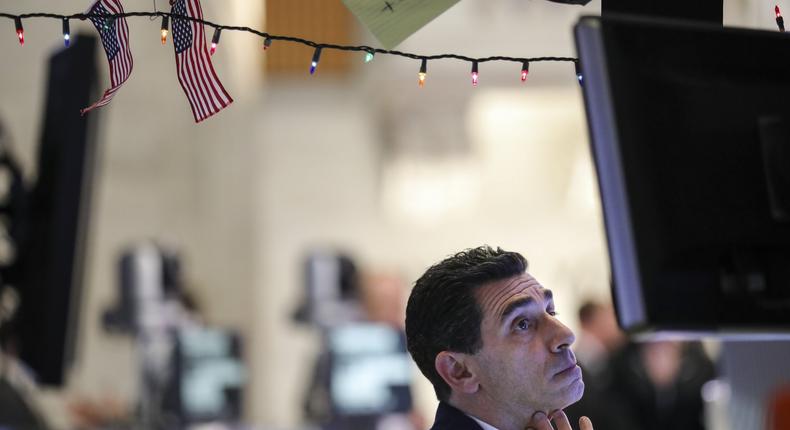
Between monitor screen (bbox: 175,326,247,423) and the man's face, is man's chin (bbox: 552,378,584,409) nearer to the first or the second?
the man's face

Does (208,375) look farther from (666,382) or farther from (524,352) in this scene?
(524,352)

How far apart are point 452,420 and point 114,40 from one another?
989 mm

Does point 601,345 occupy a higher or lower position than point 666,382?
higher

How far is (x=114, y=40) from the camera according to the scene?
270 cm

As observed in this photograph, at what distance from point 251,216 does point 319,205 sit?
924mm

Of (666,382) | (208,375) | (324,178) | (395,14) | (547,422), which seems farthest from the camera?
(324,178)

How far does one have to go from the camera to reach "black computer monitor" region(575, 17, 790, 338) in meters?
2.04

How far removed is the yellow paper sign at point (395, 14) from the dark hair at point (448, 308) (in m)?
0.50

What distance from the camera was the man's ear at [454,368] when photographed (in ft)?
9.20

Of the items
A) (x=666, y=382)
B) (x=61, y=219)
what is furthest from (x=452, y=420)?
(x=666, y=382)

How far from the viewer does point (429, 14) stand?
2.62m

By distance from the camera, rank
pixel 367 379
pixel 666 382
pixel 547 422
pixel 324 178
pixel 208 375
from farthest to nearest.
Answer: pixel 324 178
pixel 666 382
pixel 208 375
pixel 367 379
pixel 547 422

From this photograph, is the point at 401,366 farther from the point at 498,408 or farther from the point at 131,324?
the point at 498,408

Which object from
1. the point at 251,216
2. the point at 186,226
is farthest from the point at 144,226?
the point at 251,216
